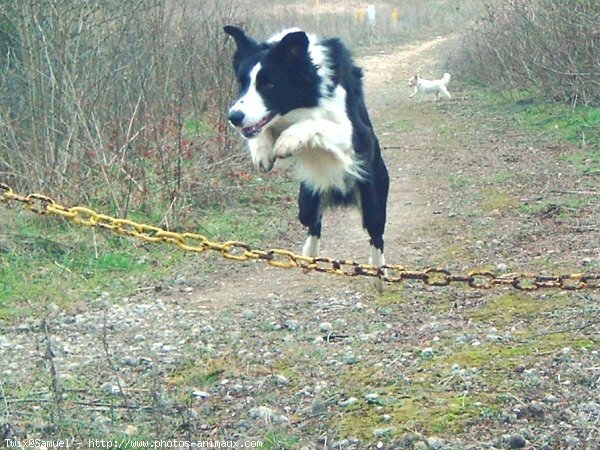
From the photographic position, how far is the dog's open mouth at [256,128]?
6078 millimetres

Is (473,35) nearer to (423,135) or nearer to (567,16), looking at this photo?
(423,135)

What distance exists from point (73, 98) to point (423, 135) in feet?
25.9

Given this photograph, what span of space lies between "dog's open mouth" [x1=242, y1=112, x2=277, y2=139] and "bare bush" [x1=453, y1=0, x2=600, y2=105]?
23.3ft

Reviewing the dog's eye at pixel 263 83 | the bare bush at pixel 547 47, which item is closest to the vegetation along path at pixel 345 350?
the dog's eye at pixel 263 83

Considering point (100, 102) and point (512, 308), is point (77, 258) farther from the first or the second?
point (512, 308)

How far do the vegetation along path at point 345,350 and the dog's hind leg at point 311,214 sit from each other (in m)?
0.23

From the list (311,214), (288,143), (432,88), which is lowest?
(432,88)

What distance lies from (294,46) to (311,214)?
1.30 m

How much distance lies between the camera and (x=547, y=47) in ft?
44.9

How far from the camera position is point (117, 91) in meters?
9.55

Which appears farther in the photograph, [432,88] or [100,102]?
[432,88]

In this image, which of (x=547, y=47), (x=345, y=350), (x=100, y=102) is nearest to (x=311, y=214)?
(x=345, y=350)

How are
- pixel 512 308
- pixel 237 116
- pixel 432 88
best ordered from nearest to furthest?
pixel 512 308 → pixel 237 116 → pixel 432 88

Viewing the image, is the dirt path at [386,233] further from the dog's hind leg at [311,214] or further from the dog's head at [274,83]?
the dog's head at [274,83]
